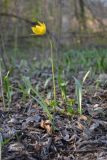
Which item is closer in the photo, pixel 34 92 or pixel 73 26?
pixel 34 92

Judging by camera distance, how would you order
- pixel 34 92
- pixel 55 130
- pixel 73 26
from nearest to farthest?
pixel 55 130 → pixel 34 92 → pixel 73 26

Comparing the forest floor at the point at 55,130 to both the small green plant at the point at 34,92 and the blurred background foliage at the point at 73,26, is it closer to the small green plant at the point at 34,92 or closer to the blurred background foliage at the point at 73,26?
the small green plant at the point at 34,92

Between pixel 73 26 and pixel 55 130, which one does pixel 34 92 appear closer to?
pixel 55 130

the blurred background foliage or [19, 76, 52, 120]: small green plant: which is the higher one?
[19, 76, 52, 120]: small green plant

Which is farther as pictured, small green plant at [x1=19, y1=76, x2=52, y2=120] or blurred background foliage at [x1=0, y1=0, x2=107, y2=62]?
blurred background foliage at [x1=0, y1=0, x2=107, y2=62]

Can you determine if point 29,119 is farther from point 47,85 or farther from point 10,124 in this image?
point 47,85

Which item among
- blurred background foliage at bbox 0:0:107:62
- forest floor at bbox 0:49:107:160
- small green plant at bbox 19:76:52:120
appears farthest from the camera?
blurred background foliage at bbox 0:0:107:62

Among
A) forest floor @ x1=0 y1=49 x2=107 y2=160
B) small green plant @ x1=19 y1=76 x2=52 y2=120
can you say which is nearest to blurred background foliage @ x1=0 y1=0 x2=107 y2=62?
small green plant @ x1=19 y1=76 x2=52 y2=120

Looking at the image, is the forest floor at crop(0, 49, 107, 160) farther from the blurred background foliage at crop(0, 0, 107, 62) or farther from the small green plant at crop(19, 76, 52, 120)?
the blurred background foliage at crop(0, 0, 107, 62)

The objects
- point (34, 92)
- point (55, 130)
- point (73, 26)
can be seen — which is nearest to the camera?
point (55, 130)

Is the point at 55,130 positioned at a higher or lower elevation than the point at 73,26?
higher

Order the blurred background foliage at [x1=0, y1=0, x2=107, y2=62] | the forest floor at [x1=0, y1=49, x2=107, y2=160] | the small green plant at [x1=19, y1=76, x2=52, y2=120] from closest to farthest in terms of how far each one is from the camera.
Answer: the forest floor at [x1=0, y1=49, x2=107, y2=160], the small green plant at [x1=19, y1=76, x2=52, y2=120], the blurred background foliage at [x1=0, y1=0, x2=107, y2=62]

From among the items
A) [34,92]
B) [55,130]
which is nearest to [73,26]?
[34,92]
